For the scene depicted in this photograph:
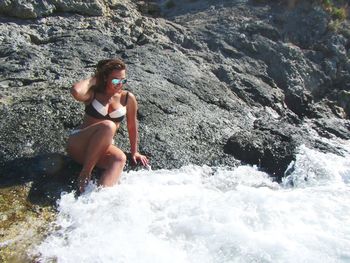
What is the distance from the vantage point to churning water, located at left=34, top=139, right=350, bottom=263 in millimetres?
4199

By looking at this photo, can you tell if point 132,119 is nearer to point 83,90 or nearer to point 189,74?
point 83,90

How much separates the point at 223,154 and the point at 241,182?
0.71 meters

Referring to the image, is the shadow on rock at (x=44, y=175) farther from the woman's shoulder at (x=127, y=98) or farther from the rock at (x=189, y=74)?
the woman's shoulder at (x=127, y=98)

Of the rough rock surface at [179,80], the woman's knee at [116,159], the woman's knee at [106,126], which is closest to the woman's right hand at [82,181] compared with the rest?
the rough rock surface at [179,80]

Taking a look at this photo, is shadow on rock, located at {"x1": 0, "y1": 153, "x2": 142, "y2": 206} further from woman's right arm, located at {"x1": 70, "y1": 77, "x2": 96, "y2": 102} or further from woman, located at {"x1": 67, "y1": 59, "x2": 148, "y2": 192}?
woman's right arm, located at {"x1": 70, "y1": 77, "x2": 96, "y2": 102}

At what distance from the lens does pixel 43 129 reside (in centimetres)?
588

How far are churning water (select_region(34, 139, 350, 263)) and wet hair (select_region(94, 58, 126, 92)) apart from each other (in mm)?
1074

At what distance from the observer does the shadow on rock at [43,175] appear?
4934 millimetres

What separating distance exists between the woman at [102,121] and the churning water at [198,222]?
236 mm

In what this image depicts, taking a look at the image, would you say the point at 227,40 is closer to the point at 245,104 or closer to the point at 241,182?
the point at 245,104

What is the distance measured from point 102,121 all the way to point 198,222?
4.85ft

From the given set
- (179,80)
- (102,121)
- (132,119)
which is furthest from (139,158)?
(179,80)

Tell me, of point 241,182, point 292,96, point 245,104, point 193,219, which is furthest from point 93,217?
point 292,96

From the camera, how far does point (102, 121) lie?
5043 mm
